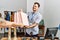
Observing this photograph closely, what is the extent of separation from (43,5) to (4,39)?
1.57 m

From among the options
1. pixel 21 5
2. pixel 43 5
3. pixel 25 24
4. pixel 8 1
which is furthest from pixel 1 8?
pixel 25 24

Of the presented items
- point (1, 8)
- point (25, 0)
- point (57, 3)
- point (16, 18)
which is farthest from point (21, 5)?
point (16, 18)

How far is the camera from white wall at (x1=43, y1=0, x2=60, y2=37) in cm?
375

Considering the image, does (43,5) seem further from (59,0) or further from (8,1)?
(8,1)

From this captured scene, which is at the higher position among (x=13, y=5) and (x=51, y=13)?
(x=13, y=5)

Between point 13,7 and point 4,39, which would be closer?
point 4,39

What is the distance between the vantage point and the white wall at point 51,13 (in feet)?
12.3

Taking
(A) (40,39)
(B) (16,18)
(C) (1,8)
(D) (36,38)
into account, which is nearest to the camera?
(B) (16,18)

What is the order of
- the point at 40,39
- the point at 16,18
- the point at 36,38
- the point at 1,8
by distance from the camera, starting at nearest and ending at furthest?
the point at 16,18
the point at 36,38
the point at 40,39
the point at 1,8

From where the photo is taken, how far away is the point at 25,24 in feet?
7.72

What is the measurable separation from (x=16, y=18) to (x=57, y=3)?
1658mm

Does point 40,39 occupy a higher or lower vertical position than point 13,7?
lower

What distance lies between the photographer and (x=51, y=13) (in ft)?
12.4

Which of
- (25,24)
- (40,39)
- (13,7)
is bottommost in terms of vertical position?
(40,39)
